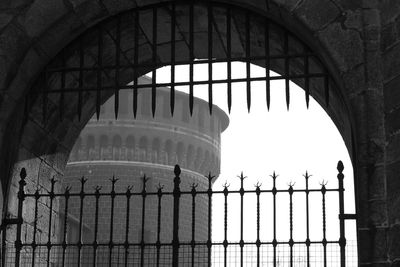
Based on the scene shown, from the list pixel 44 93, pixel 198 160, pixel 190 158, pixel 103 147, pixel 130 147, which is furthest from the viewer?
pixel 198 160

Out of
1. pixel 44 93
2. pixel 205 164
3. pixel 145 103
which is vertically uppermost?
pixel 145 103

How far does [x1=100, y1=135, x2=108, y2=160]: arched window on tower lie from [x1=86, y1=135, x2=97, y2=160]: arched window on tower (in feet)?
1.00

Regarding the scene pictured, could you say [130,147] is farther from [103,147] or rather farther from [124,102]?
[124,102]

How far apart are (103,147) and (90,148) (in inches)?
22.0

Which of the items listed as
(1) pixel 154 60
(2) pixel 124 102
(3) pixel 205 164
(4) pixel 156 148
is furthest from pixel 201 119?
(1) pixel 154 60

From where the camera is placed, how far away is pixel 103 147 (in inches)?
1432

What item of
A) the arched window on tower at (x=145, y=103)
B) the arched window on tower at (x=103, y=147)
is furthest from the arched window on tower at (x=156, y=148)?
the arched window on tower at (x=103, y=147)

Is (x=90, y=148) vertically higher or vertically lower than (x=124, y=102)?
lower

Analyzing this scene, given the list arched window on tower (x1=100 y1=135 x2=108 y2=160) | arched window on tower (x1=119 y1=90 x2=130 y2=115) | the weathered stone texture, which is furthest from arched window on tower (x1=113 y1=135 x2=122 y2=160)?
the weathered stone texture

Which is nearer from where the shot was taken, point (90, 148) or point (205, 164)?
point (90, 148)

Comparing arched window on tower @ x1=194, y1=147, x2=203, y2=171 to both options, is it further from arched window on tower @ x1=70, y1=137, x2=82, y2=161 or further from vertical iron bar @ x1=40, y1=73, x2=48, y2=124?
vertical iron bar @ x1=40, y1=73, x2=48, y2=124

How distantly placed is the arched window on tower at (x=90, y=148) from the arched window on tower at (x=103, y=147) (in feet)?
1.00

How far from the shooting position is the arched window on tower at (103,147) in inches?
1422

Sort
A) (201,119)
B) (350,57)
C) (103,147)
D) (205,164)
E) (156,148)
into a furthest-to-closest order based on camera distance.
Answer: (201,119) < (205,164) < (156,148) < (103,147) < (350,57)
